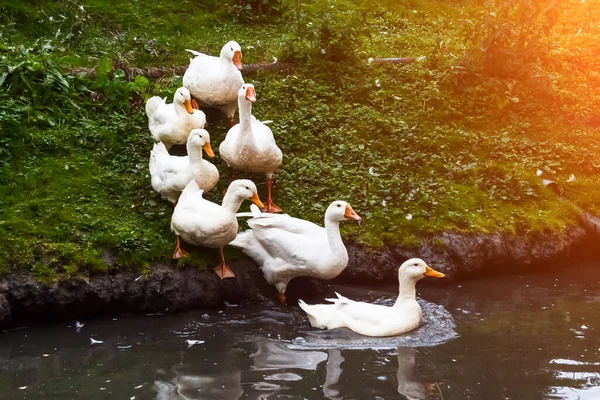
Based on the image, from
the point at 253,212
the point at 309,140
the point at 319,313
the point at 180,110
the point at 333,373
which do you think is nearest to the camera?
the point at 333,373

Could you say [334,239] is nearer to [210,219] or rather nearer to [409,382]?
[210,219]

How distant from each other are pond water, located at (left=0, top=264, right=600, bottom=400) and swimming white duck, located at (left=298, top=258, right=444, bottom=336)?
0.11m

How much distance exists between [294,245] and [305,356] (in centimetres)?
132

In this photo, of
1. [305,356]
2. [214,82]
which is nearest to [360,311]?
[305,356]

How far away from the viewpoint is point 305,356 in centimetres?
631

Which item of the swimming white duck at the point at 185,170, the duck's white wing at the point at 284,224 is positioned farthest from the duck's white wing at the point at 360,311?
the swimming white duck at the point at 185,170

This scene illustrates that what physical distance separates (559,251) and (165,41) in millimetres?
6147

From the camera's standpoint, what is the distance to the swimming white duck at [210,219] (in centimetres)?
721

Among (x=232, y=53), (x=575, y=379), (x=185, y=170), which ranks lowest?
(x=575, y=379)

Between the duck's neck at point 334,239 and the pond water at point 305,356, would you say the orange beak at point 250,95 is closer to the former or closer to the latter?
the duck's neck at point 334,239

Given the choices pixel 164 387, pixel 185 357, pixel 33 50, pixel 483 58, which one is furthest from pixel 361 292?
pixel 33 50

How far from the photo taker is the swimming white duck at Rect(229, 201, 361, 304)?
7230mm

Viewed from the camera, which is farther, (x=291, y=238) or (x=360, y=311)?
(x=291, y=238)

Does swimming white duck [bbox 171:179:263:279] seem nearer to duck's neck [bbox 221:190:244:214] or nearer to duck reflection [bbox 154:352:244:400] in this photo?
duck's neck [bbox 221:190:244:214]
